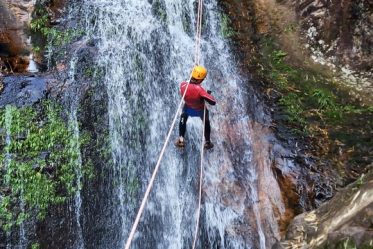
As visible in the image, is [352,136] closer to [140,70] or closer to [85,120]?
[140,70]

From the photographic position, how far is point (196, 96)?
6.34 meters

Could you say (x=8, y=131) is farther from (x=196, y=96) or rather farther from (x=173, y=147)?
(x=196, y=96)

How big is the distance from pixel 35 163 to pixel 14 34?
3021mm

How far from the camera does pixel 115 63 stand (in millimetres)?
8234

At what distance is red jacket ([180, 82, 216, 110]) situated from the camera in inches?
244

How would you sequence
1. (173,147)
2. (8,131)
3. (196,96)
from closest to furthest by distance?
(196,96) < (8,131) < (173,147)

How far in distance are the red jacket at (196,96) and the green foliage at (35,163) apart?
2.23 m

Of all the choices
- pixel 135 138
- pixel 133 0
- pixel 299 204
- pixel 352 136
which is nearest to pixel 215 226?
pixel 299 204

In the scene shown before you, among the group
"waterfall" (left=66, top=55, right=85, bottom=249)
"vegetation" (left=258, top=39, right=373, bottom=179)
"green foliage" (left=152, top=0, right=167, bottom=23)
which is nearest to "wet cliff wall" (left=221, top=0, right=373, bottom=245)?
"vegetation" (left=258, top=39, right=373, bottom=179)

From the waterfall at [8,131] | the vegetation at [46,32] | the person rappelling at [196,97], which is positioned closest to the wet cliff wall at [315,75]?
the person rappelling at [196,97]

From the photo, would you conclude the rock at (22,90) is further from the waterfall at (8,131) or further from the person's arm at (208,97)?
the person's arm at (208,97)

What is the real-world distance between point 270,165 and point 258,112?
127 cm

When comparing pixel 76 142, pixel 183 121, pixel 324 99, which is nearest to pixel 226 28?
pixel 324 99

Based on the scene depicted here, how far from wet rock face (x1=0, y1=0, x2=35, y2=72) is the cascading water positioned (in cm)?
129
